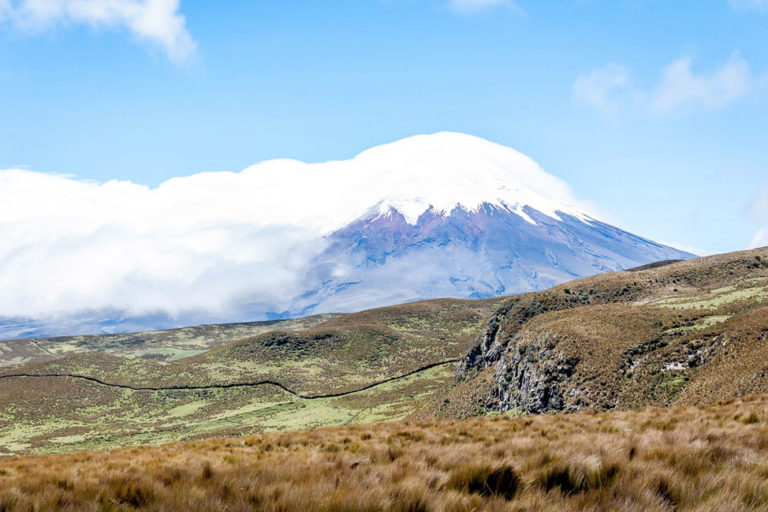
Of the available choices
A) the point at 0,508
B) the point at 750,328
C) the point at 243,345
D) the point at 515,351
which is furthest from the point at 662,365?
the point at 243,345

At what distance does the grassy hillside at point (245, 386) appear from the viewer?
5784 centimetres

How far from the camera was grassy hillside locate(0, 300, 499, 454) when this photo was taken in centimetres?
5784

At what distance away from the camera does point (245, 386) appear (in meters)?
84.1

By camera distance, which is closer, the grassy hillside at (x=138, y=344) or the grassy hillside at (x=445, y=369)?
the grassy hillside at (x=445, y=369)

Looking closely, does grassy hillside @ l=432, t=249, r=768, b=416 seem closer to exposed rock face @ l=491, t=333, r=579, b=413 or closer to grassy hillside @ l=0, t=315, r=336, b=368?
exposed rock face @ l=491, t=333, r=579, b=413

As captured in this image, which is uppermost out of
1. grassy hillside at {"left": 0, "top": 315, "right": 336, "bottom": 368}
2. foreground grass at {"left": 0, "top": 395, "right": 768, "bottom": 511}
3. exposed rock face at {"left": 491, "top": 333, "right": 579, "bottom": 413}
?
foreground grass at {"left": 0, "top": 395, "right": 768, "bottom": 511}

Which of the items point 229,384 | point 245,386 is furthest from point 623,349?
point 229,384

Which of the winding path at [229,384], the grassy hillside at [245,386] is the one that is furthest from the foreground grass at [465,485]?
the winding path at [229,384]

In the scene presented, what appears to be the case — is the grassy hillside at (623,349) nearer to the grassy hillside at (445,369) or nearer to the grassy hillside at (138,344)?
the grassy hillside at (445,369)

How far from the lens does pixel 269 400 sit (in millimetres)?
75188

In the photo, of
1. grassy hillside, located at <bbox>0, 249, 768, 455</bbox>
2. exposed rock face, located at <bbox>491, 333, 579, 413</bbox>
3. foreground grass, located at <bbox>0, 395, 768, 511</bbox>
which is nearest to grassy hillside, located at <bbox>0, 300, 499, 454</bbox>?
grassy hillside, located at <bbox>0, 249, 768, 455</bbox>

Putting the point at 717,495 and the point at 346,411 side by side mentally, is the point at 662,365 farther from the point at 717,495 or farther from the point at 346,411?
the point at 346,411

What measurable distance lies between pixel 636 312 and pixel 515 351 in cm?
919

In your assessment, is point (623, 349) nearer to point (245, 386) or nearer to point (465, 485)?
point (465, 485)
